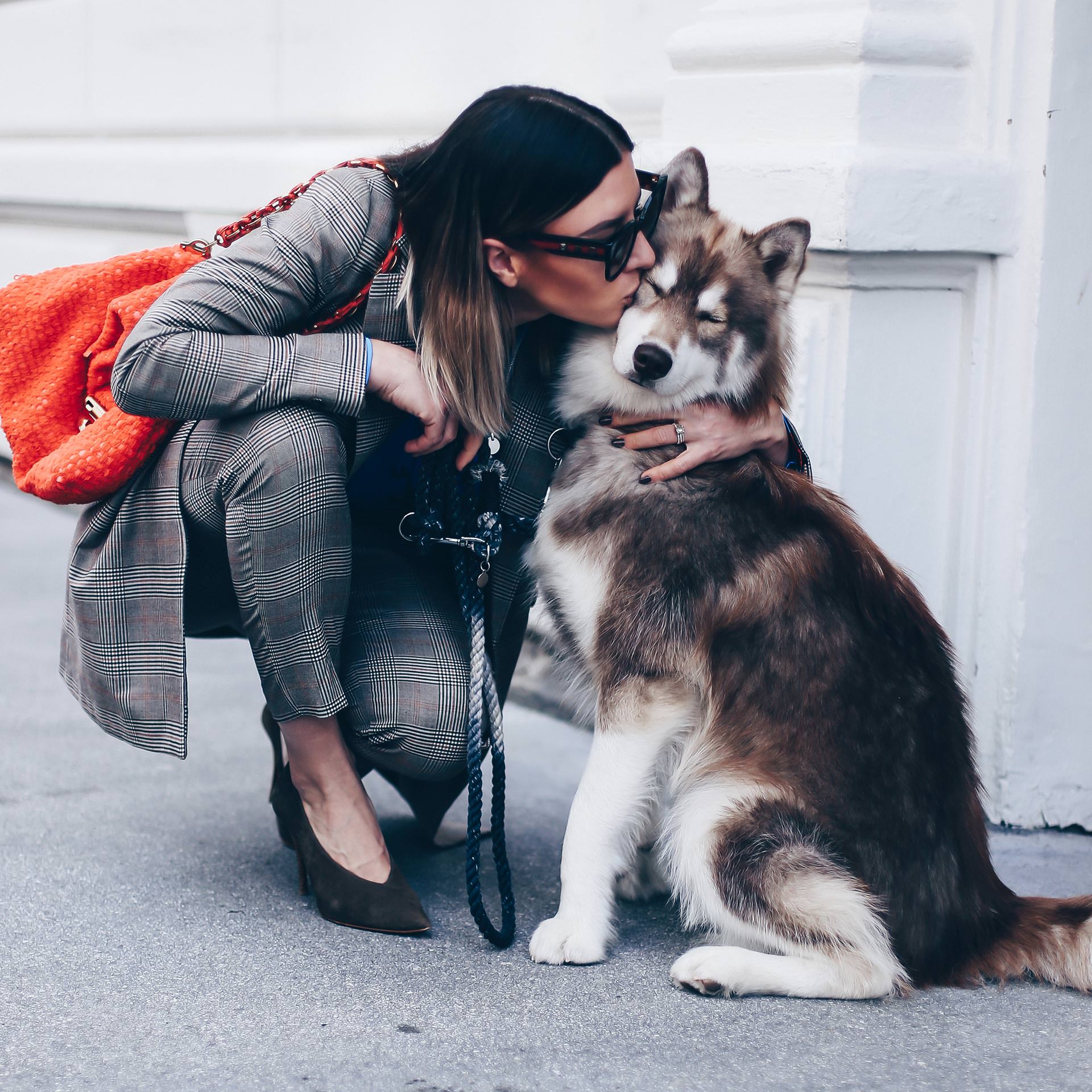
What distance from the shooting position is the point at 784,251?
2.10m

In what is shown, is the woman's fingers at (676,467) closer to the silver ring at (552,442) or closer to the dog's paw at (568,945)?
the silver ring at (552,442)

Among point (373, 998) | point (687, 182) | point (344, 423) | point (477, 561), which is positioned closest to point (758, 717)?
point (477, 561)

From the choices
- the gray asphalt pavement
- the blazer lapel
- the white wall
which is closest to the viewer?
the gray asphalt pavement

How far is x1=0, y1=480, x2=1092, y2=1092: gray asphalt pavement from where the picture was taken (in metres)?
1.70

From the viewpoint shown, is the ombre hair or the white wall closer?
the ombre hair

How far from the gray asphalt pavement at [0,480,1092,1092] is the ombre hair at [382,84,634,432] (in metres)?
0.91

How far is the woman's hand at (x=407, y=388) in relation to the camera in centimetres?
200

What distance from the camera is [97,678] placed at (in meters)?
2.11

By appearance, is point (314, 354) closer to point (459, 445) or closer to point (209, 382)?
point (209, 382)

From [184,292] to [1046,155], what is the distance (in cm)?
173

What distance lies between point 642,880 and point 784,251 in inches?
46.4

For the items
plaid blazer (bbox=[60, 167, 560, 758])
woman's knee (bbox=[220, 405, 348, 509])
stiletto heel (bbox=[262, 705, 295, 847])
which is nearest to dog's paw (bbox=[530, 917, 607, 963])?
stiletto heel (bbox=[262, 705, 295, 847])

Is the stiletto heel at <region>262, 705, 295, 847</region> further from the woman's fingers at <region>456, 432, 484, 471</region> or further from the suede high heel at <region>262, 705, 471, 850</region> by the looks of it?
the woman's fingers at <region>456, 432, 484, 471</region>

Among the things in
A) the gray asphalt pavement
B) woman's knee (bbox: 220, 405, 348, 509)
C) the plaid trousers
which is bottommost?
the gray asphalt pavement
